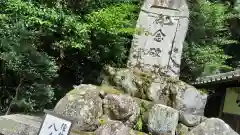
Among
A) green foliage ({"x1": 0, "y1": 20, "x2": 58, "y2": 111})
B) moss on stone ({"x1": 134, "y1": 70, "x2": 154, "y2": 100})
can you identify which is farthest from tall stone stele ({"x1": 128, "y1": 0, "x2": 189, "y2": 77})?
green foliage ({"x1": 0, "y1": 20, "x2": 58, "y2": 111})

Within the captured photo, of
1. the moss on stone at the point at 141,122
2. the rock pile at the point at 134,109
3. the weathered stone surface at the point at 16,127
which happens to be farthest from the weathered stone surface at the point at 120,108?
the weathered stone surface at the point at 16,127

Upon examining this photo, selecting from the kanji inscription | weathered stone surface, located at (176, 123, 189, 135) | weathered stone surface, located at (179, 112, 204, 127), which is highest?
the kanji inscription

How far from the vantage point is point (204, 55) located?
1109 centimetres

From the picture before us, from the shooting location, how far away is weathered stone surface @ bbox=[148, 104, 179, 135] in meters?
6.77

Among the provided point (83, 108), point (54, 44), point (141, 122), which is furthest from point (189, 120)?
point (54, 44)

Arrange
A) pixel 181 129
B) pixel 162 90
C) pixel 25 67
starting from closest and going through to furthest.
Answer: pixel 181 129 → pixel 25 67 → pixel 162 90

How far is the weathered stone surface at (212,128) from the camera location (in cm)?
644

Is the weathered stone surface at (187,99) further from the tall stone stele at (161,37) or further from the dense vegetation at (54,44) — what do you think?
the dense vegetation at (54,44)

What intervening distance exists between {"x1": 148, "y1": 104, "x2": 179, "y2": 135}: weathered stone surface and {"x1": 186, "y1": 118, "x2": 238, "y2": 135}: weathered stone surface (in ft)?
1.28

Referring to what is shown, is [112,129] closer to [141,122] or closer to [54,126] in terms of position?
[141,122]

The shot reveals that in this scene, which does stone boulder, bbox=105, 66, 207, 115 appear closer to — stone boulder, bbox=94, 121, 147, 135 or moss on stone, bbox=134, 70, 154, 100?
moss on stone, bbox=134, 70, 154, 100

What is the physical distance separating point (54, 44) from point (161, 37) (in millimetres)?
2635

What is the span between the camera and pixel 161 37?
842 cm

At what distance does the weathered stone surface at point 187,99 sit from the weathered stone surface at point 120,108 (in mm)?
1206
